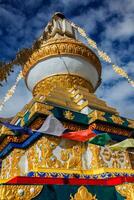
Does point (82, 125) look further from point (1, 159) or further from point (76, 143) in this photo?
point (1, 159)

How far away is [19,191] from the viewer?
472 cm

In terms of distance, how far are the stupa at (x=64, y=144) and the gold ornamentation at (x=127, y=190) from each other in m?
0.02

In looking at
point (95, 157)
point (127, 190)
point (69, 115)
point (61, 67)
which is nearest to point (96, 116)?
point (69, 115)

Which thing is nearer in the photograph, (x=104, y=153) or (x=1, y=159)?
(x=104, y=153)

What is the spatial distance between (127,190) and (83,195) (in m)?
0.92

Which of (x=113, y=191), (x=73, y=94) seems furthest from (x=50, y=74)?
(x=113, y=191)

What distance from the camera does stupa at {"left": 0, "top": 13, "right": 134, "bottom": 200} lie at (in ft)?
17.4

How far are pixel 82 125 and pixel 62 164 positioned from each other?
1.32 metres

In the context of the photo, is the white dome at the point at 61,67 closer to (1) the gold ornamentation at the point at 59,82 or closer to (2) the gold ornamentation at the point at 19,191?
(1) the gold ornamentation at the point at 59,82

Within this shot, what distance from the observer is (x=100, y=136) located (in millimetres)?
5914

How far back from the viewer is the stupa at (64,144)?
17.4ft

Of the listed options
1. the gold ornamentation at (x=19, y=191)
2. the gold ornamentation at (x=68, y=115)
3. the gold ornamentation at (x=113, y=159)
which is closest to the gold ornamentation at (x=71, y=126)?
the gold ornamentation at (x=68, y=115)

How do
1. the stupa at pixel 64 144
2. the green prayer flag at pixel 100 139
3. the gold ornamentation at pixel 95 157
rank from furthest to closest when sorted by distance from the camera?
the gold ornamentation at pixel 95 157 → the green prayer flag at pixel 100 139 → the stupa at pixel 64 144

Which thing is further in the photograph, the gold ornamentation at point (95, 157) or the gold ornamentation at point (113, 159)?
the gold ornamentation at point (113, 159)
